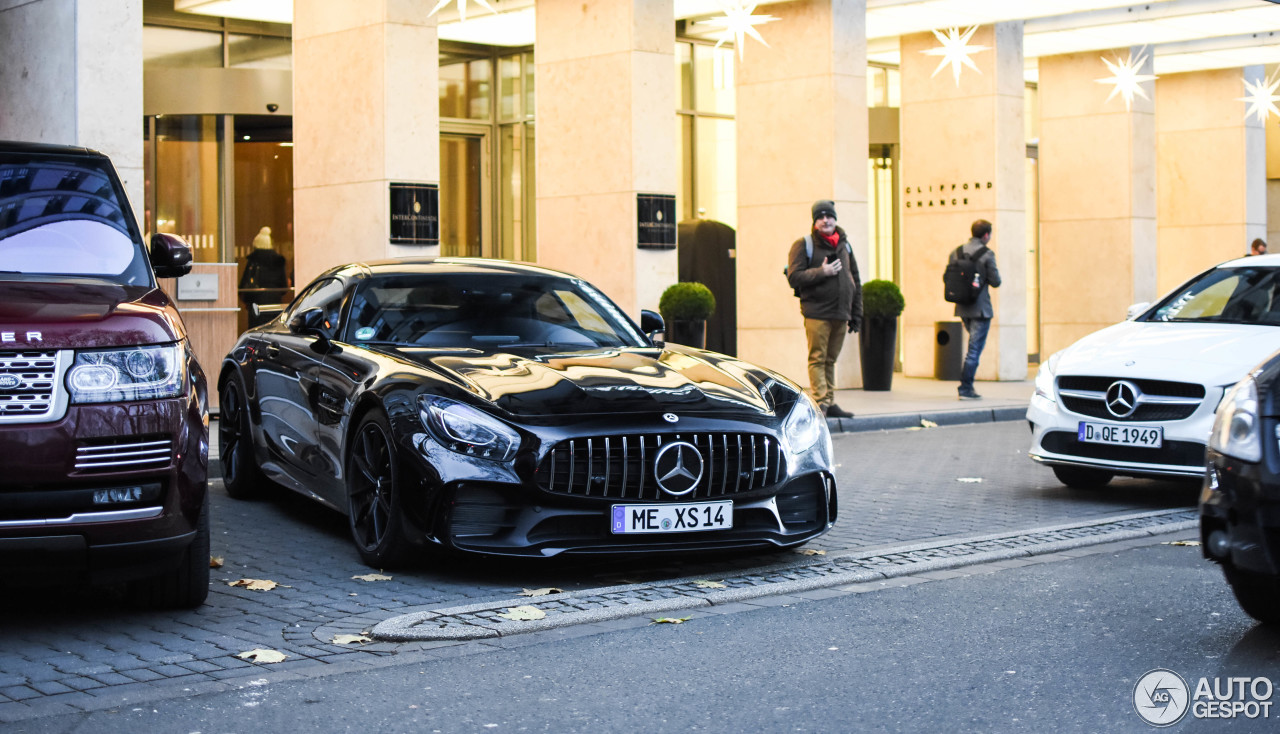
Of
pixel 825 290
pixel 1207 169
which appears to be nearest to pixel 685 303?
pixel 825 290

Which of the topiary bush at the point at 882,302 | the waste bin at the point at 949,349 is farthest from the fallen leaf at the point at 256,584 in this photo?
the waste bin at the point at 949,349

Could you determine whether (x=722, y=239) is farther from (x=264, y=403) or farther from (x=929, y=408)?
(x=264, y=403)

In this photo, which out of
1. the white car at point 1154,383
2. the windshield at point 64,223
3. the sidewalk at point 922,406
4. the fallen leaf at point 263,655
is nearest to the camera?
the fallen leaf at point 263,655

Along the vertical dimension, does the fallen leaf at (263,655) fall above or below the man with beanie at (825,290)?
below

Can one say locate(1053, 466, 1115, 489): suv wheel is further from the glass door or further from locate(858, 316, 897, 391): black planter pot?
the glass door

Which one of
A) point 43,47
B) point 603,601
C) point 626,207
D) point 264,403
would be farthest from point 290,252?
point 603,601

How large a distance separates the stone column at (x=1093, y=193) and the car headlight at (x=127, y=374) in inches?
753

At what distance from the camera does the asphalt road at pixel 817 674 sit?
14.6 ft

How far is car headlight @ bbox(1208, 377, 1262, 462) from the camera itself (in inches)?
201

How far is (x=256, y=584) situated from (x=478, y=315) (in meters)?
1.81

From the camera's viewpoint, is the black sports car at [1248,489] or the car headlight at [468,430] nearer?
the black sports car at [1248,489]

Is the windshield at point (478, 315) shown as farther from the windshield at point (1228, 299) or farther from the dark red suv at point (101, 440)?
the windshield at point (1228, 299)

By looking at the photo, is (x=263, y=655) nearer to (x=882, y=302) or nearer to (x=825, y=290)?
(x=825, y=290)

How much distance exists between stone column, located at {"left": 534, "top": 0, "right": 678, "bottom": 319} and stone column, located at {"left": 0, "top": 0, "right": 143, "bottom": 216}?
5.19m
